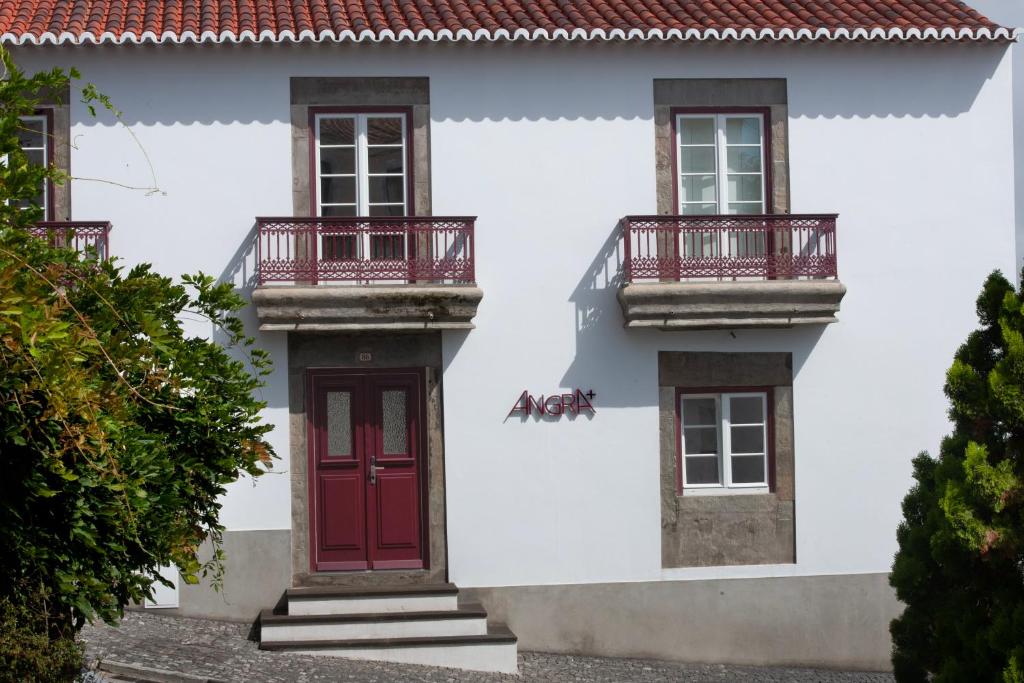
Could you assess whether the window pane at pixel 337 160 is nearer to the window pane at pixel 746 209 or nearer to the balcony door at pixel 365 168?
the balcony door at pixel 365 168

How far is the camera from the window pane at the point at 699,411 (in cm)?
1387

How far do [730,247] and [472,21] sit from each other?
11.9 feet

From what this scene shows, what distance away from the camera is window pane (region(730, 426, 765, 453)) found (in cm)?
1388

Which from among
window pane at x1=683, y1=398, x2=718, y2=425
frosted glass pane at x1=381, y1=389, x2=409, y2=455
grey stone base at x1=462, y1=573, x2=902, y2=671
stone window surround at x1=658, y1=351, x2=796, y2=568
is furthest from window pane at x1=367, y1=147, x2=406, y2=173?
grey stone base at x1=462, y1=573, x2=902, y2=671

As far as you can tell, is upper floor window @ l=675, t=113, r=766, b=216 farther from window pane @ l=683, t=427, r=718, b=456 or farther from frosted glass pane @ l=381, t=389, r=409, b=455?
frosted glass pane @ l=381, t=389, r=409, b=455

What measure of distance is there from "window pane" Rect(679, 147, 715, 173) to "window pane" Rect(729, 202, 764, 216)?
18.1 inches

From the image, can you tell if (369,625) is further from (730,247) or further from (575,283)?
(730,247)

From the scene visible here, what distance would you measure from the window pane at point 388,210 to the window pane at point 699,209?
9.94 ft

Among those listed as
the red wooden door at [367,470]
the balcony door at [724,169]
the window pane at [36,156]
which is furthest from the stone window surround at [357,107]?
the balcony door at [724,169]

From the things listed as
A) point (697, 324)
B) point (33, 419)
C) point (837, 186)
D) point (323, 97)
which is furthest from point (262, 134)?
point (33, 419)

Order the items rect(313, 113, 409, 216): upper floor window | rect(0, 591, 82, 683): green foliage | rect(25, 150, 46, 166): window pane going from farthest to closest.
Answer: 1. rect(313, 113, 409, 216): upper floor window
2. rect(25, 150, 46, 166): window pane
3. rect(0, 591, 82, 683): green foliage

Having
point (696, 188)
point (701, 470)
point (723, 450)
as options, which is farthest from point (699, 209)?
point (701, 470)

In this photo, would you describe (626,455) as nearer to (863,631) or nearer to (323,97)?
(863,631)

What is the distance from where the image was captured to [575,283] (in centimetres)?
1357
